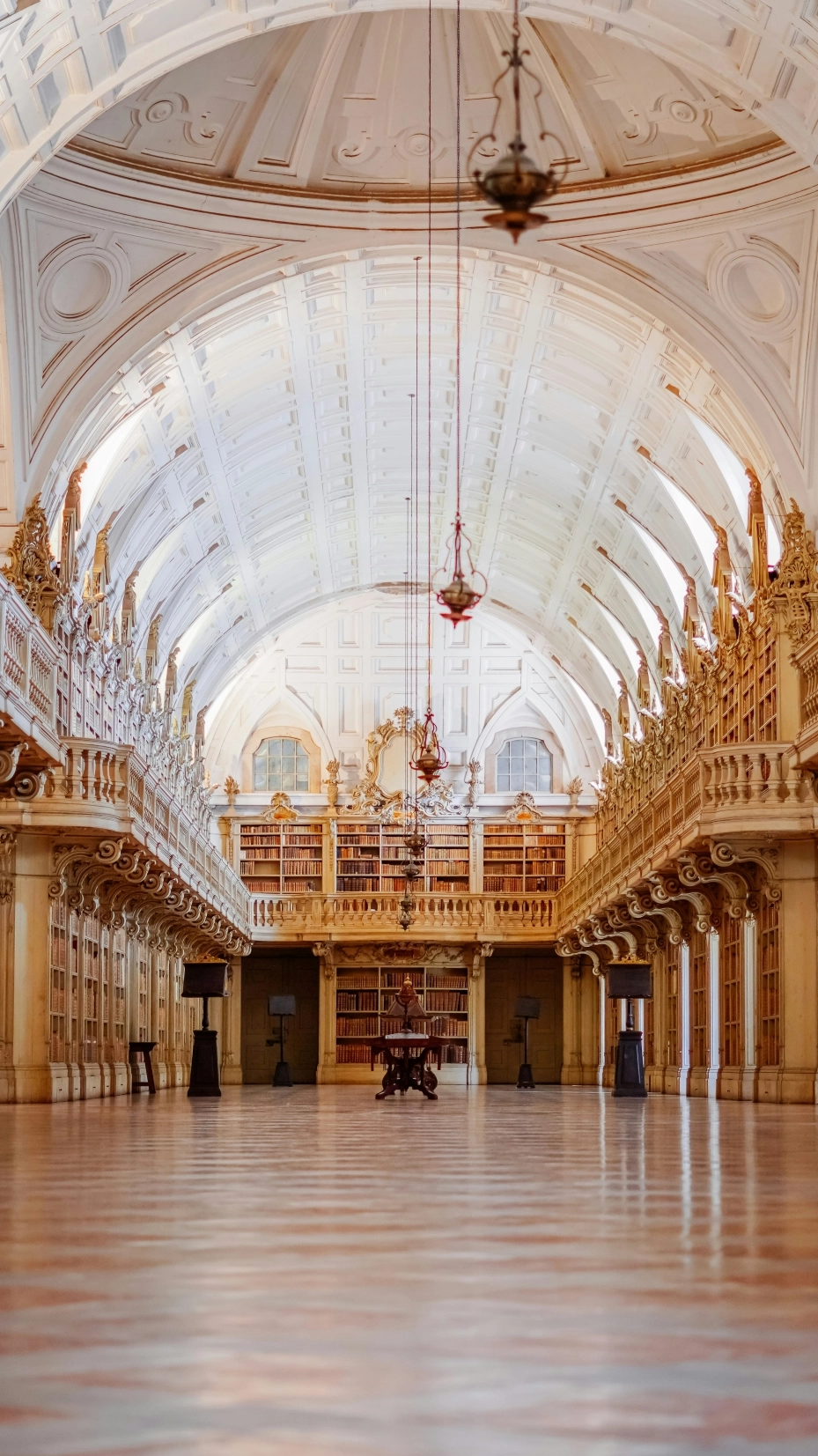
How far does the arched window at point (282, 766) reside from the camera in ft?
140

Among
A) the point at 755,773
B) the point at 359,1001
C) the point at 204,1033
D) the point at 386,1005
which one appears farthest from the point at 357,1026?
the point at 755,773

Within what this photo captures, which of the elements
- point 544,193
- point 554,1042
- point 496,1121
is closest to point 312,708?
point 554,1042

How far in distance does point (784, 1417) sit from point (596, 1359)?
565 millimetres

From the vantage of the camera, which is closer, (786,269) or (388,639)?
(786,269)

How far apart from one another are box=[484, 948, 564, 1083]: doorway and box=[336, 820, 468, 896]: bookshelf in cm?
235

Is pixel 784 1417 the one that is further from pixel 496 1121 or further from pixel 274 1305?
pixel 496 1121

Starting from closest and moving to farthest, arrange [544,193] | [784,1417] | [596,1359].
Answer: [784,1417] < [596,1359] < [544,193]

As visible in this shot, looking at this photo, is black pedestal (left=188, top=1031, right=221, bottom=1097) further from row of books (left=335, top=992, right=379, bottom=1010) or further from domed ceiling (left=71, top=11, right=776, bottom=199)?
row of books (left=335, top=992, right=379, bottom=1010)

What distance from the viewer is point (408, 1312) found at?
12.6ft

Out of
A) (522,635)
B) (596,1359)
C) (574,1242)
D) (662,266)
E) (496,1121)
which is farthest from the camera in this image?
(522,635)

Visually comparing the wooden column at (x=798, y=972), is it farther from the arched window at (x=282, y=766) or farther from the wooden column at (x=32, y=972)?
the arched window at (x=282, y=766)

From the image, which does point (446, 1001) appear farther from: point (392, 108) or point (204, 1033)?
point (392, 108)

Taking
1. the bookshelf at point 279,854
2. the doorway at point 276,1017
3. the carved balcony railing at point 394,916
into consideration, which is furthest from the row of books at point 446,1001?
the bookshelf at point 279,854

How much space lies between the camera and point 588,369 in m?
27.0
